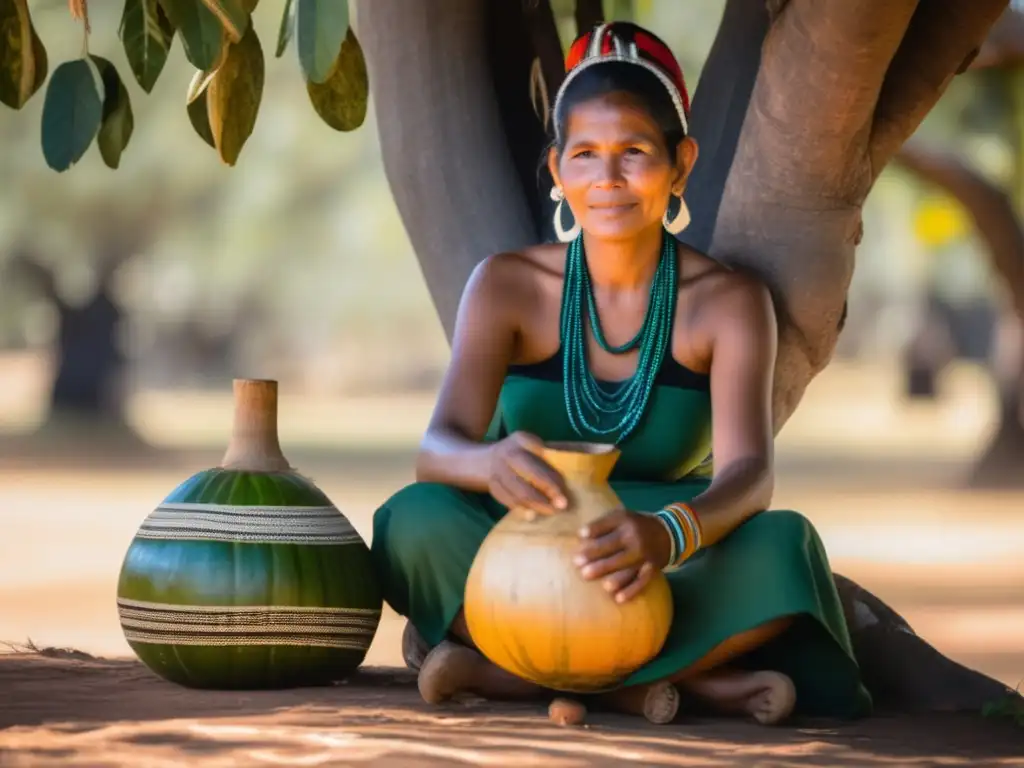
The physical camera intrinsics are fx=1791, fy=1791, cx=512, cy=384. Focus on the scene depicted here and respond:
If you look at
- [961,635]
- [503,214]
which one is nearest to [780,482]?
[961,635]

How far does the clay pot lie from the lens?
123 inches

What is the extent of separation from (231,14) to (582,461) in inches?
39.3

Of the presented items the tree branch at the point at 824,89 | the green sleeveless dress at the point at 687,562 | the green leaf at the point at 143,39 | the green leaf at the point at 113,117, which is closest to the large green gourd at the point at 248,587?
the green sleeveless dress at the point at 687,562

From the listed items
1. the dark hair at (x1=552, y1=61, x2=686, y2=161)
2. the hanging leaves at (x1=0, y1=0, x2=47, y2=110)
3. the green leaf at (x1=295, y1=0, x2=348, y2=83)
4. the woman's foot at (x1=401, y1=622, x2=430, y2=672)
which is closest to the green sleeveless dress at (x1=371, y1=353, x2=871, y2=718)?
the woman's foot at (x1=401, y1=622, x2=430, y2=672)

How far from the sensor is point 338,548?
3.65 m

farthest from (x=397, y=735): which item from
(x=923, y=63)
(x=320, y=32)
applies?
(x=923, y=63)

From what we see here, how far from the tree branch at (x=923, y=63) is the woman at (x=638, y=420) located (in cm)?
50

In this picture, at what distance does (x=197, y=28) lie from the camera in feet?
10.5

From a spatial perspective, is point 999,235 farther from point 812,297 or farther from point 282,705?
point 282,705

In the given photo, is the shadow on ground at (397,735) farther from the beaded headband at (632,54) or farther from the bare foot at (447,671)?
the beaded headband at (632,54)

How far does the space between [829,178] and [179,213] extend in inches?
710

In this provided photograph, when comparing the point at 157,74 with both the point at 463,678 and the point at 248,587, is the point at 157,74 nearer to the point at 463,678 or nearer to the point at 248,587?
the point at 248,587

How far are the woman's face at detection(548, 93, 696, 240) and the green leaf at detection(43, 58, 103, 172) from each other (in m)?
0.94

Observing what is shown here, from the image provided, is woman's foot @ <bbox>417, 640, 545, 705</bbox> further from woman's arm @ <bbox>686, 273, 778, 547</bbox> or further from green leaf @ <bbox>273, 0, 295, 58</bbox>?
green leaf @ <bbox>273, 0, 295, 58</bbox>
